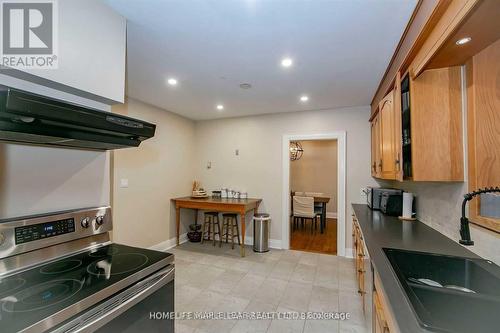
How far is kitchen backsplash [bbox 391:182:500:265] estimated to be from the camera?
51.1 inches

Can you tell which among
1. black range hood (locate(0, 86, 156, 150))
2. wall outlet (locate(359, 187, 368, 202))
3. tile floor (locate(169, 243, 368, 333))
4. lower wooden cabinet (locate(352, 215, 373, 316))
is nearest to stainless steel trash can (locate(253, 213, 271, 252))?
tile floor (locate(169, 243, 368, 333))

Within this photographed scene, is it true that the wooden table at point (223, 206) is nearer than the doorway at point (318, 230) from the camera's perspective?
Yes

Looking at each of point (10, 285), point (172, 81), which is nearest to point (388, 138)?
point (172, 81)

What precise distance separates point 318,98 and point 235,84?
1295 millimetres

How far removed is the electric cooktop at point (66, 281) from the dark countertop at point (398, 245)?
3.78 ft

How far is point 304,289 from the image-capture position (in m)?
2.75

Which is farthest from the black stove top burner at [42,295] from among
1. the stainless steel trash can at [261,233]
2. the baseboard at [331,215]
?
the baseboard at [331,215]

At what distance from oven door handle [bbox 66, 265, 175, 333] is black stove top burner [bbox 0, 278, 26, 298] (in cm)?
37

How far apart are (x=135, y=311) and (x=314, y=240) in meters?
4.17

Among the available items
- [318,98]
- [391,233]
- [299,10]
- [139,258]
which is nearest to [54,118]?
[139,258]

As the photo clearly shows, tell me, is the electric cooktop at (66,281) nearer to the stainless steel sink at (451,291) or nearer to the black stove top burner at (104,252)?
the black stove top burner at (104,252)

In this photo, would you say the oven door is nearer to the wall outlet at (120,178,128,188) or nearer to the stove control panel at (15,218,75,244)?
the stove control panel at (15,218,75,244)

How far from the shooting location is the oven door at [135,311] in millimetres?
893

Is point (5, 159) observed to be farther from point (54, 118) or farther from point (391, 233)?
point (391, 233)
